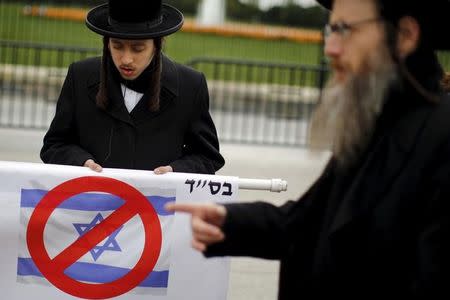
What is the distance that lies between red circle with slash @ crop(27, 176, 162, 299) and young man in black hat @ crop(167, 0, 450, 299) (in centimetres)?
173

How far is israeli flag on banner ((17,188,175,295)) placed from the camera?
14.8 ft

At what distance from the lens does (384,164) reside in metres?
2.69

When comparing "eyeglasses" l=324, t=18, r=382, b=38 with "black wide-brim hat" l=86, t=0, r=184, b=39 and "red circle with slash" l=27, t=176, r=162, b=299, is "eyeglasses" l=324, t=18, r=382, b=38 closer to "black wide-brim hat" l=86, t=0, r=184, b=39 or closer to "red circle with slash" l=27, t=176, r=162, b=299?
"black wide-brim hat" l=86, t=0, r=184, b=39

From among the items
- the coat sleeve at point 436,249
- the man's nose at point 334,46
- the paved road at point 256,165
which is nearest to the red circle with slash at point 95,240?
the man's nose at point 334,46

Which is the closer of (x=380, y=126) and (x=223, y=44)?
(x=380, y=126)

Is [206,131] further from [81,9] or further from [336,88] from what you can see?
[81,9]

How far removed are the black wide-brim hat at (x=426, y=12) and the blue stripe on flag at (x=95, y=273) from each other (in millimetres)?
2158

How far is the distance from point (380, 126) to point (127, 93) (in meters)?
2.10

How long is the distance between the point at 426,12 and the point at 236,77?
1408 cm

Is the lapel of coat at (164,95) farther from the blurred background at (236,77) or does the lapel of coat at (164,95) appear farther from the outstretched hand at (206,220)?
the outstretched hand at (206,220)

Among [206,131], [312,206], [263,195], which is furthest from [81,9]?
[312,206]

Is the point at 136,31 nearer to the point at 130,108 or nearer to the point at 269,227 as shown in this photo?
the point at 130,108

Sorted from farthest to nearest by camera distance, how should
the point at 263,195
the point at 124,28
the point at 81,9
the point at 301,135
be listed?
the point at 81,9 → the point at 301,135 → the point at 263,195 → the point at 124,28

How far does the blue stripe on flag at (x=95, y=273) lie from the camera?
452 centimetres
